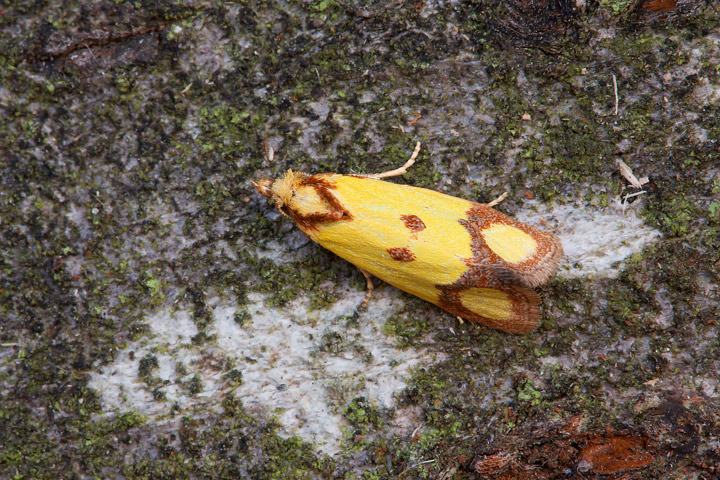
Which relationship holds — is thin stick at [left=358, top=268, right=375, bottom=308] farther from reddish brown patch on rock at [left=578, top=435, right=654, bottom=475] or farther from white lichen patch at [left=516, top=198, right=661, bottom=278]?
reddish brown patch on rock at [left=578, top=435, right=654, bottom=475]

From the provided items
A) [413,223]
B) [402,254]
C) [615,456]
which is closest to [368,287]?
[402,254]

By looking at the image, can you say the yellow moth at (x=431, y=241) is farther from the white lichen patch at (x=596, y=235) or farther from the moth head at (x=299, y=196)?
the white lichen patch at (x=596, y=235)

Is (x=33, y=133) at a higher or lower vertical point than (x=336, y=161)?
lower

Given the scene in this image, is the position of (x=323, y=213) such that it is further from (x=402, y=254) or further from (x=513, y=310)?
(x=513, y=310)

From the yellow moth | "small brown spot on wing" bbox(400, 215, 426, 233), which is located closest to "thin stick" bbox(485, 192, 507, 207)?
the yellow moth

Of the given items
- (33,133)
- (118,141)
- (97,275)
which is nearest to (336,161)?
(118,141)

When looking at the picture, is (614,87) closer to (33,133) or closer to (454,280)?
(454,280)
